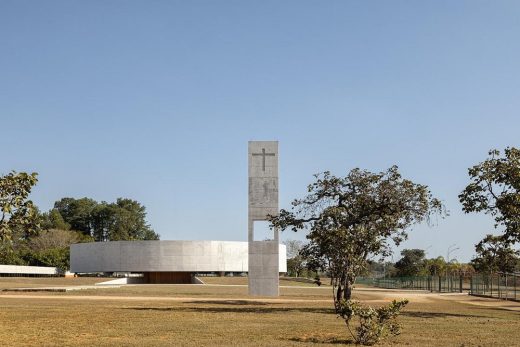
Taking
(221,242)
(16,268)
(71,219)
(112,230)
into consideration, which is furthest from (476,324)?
(71,219)

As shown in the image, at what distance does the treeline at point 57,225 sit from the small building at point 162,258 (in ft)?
35.8

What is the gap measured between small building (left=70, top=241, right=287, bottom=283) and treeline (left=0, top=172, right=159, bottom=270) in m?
10.9

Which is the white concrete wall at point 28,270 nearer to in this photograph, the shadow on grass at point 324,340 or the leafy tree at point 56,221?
the leafy tree at point 56,221

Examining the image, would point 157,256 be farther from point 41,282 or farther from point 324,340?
point 324,340

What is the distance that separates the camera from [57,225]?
18075 centimetres

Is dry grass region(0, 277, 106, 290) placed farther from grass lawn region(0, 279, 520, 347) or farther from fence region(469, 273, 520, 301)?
fence region(469, 273, 520, 301)

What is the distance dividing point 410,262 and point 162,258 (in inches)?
2388

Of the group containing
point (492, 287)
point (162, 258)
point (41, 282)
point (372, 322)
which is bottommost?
point (41, 282)

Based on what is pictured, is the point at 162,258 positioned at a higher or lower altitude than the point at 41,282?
higher

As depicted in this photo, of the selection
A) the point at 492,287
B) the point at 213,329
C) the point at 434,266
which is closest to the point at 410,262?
the point at 434,266

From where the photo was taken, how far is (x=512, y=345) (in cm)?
2125

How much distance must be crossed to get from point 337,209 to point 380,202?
324 centimetres

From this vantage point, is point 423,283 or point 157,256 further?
point 157,256

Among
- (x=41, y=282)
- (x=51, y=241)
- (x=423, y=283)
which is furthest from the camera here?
(x=51, y=241)
